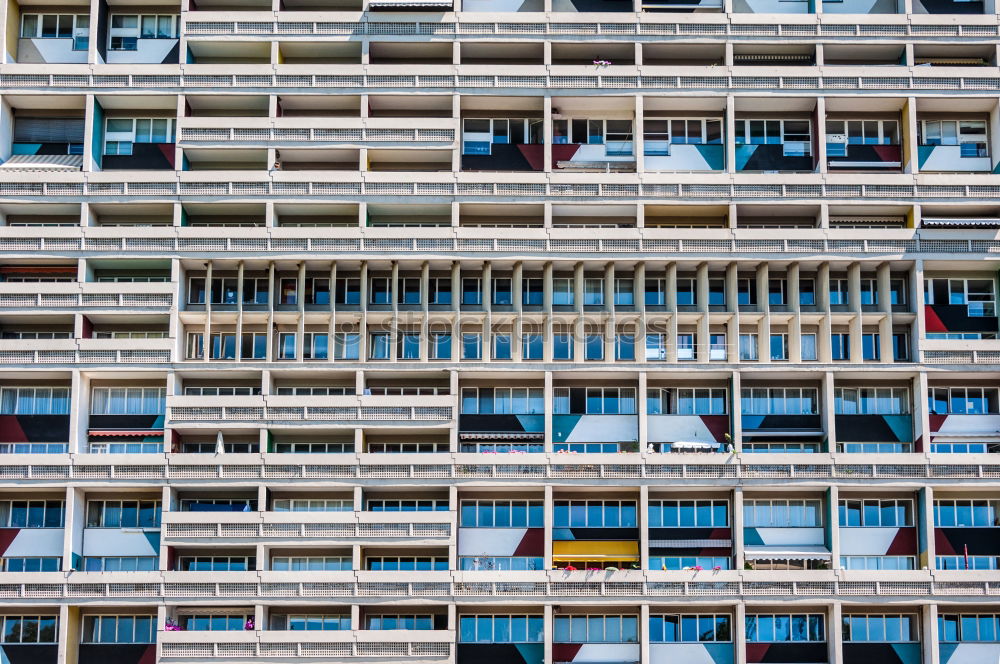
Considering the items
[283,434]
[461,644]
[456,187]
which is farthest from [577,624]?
[456,187]

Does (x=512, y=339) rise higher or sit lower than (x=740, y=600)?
higher

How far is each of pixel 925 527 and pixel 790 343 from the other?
35.1 ft

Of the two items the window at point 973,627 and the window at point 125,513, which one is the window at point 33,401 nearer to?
the window at point 125,513

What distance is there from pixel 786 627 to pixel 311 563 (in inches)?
882

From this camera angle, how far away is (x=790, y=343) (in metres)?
71.2

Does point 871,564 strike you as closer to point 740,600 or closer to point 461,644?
point 740,600

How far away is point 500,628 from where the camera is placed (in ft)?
222

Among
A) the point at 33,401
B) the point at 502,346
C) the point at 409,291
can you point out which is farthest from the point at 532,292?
the point at 33,401

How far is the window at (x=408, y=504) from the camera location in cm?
6956

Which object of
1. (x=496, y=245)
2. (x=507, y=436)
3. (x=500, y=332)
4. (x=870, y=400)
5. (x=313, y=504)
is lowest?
(x=313, y=504)

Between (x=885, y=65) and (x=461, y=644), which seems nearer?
(x=461, y=644)

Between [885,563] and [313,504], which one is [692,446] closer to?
[885,563]

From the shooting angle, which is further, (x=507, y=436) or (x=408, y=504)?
(x=507, y=436)

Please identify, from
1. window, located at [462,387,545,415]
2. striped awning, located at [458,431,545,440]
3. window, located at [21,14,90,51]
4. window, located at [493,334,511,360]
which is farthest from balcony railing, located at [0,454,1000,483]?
window, located at [21,14,90,51]
